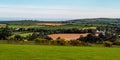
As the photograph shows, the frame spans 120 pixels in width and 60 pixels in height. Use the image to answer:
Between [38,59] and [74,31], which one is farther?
[74,31]

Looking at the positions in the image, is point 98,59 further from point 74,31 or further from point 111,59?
point 74,31

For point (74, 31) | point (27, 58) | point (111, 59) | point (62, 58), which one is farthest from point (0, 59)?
point (74, 31)

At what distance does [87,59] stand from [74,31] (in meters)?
63.5

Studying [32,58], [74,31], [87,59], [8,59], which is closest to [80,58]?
[87,59]

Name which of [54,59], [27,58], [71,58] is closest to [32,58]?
[27,58]

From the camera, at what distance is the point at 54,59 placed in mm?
14477

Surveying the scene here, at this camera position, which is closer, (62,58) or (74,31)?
(62,58)

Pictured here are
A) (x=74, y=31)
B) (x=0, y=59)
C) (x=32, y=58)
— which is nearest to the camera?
(x=0, y=59)

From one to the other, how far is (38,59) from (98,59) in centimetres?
329

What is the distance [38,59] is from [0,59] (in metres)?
1.98

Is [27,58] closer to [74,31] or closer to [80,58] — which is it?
[80,58]

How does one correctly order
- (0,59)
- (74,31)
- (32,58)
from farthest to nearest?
(74,31) → (32,58) → (0,59)

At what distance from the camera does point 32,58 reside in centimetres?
1475

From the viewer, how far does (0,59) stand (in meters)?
13.8
